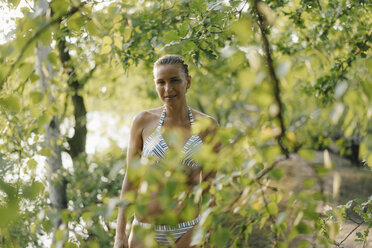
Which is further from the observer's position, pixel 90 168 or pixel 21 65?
pixel 90 168

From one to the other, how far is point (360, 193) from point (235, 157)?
9057mm

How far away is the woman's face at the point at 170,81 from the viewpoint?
7.73 ft

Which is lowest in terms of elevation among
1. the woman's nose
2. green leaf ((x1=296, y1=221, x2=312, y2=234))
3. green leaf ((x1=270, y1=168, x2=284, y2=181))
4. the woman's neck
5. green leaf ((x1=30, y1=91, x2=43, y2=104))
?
green leaf ((x1=296, y1=221, x2=312, y2=234))

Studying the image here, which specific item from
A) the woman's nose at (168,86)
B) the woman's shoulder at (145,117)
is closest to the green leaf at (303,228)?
the woman's nose at (168,86)

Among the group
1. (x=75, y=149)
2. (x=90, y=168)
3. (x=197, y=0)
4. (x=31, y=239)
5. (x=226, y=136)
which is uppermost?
(x=75, y=149)

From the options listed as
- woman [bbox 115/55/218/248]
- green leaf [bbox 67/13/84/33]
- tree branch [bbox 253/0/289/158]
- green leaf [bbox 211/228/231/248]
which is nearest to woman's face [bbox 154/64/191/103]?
woman [bbox 115/55/218/248]

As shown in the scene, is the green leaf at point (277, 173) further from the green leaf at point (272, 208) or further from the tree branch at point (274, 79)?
the green leaf at point (272, 208)

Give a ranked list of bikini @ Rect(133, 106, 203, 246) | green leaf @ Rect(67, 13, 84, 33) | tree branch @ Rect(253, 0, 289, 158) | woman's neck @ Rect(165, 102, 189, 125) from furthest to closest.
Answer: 1. woman's neck @ Rect(165, 102, 189, 125)
2. bikini @ Rect(133, 106, 203, 246)
3. green leaf @ Rect(67, 13, 84, 33)
4. tree branch @ Rect(253, 0, 289, 158)

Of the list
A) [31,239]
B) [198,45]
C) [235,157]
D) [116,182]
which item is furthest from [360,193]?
[235,157]

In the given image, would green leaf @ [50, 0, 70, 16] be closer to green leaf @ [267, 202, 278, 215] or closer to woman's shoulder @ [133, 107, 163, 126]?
green leaf @ [267, 202, 278, 215]

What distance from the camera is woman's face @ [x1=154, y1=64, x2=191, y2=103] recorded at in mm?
2357

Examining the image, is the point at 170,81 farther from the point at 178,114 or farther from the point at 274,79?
the point at 274,79

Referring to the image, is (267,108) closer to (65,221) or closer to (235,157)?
(235,157)

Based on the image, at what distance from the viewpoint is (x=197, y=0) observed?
1923 mm
